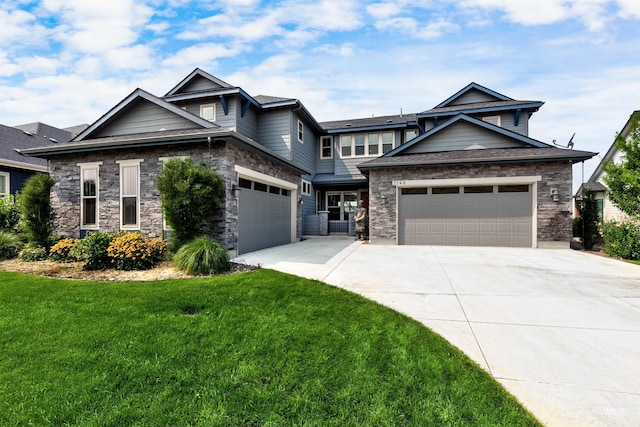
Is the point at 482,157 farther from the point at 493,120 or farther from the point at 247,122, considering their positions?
the point at 247,122

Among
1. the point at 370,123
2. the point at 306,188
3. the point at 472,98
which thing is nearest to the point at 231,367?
the point at 306,188

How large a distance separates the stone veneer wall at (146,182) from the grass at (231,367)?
4392 mm

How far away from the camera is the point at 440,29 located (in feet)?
26.6

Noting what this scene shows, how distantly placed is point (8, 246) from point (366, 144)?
15.9m

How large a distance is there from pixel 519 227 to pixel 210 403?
41.5 ft

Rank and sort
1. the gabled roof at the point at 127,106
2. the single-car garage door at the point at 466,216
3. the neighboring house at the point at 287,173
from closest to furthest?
1. the neighboring house at the point at 287,173
2. the gabled roof at the point at 127,106
3. the single-car garage door at the point at 466,216

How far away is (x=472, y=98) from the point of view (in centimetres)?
1769

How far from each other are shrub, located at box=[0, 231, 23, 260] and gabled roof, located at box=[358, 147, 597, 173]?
12272 mm

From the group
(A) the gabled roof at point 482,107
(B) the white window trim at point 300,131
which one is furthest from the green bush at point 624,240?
(B) the white window trim at point 300,131

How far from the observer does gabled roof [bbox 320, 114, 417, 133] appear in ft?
55.4

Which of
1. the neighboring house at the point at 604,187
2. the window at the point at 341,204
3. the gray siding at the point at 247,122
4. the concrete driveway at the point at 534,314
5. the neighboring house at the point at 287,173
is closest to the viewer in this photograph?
the concrete driveway at the point at 534,314

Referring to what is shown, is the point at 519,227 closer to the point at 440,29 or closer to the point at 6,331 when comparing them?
the point at 440,29

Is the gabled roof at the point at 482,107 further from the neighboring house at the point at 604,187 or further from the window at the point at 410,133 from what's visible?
the neighboring house at the point at 604,187

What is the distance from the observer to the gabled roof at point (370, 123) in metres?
16.9
